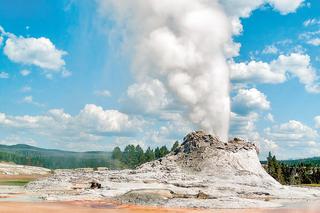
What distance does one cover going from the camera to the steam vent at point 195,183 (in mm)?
60344

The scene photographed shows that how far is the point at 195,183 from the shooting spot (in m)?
77.8

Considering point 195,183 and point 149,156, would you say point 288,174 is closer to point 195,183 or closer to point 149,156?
point 149,156

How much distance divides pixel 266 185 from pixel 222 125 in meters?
26.8

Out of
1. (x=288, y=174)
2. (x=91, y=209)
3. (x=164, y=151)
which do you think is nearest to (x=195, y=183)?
(x=91, y=209)

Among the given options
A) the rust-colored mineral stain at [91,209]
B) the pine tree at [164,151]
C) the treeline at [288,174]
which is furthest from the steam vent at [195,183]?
the pine tree at [164,151]

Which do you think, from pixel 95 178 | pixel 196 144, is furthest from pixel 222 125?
pixel 95 178

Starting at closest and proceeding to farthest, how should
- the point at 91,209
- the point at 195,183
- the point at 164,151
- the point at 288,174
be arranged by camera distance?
the point at 91,209
the point at 195,183
the point at 288,174
the point at 164,151

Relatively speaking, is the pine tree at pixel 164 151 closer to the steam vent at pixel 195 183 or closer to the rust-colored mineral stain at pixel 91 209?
the steam vent at pixel 195 183

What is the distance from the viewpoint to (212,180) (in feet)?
265

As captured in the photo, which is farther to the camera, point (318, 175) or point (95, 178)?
point (318, 175)

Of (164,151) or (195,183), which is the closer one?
(195,183)

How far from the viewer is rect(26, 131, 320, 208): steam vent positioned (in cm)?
6034

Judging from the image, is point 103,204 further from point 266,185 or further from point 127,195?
point 266,185

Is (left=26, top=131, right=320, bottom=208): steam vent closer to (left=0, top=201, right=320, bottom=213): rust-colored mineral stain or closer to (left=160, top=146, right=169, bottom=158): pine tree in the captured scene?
(left=0, top=201, right=320, bottom=213): rust-colored mineral stain
